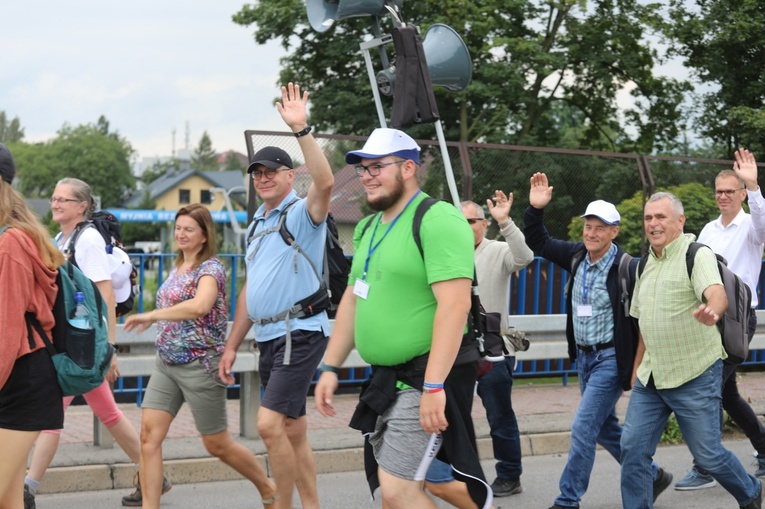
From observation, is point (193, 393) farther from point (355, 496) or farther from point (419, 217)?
point (419, 217)

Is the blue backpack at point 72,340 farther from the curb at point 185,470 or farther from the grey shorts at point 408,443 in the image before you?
the curb at point 185,470

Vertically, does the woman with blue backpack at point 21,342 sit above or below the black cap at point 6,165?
below

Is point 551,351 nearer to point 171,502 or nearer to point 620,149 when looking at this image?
point 171,502

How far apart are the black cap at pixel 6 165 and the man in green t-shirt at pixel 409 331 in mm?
1330

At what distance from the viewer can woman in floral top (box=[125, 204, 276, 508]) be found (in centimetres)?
573

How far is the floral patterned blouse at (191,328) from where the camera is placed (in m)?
5.80

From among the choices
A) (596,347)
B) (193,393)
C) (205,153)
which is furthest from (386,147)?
(205,153)

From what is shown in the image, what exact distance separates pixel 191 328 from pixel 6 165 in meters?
1.89

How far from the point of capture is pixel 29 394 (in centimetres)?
396

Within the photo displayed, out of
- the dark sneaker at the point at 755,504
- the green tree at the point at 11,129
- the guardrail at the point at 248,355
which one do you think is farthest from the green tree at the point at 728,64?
the green tree at the point at 11,129

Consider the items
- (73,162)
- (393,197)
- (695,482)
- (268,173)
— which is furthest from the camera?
(73,162)

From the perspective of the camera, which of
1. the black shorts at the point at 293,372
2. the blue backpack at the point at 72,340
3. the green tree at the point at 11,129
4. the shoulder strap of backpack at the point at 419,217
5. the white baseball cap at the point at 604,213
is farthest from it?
the green tree at the point at 11,129

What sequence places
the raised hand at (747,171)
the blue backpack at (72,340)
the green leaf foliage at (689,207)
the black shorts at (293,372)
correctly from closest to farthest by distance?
1. the blue backpack at (72,340)
2. the black shorts at (293,372)
3. the raised hand at (747,171)
4. the green leaf foliage at (689,207)

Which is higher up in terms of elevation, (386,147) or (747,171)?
(386,147)
